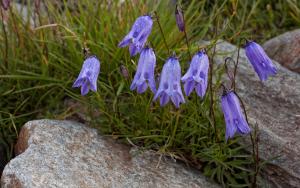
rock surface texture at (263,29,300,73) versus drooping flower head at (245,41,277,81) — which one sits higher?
drooping flower head at (245,41,277,81)

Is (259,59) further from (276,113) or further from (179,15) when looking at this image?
(276,113)

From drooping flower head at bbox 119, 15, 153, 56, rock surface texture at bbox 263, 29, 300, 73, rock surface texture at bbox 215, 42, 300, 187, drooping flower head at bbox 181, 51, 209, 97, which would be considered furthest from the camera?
rock surface texture at bbox 263, 29, 300, 73

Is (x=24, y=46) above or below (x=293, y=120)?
→ above

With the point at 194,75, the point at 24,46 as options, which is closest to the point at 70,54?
the point at 24,46

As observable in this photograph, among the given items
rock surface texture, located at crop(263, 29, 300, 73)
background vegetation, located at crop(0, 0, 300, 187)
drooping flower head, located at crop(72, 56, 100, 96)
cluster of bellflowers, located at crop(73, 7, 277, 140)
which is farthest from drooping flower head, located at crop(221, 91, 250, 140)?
rock surface texture, located at crop(263, 29, 300, 73)

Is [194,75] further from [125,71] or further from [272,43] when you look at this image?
[272,43]

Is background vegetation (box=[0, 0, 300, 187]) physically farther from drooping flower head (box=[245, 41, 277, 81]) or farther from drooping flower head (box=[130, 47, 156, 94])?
drooping flower head (box=[245, 41, 277, 81])
